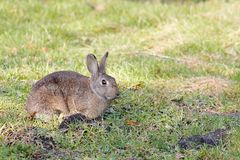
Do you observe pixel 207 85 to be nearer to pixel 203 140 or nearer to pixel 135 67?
pixel 135 67

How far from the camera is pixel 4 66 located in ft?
27.2

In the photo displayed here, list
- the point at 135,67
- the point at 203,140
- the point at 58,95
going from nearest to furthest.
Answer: the point at 203,140 < the point at 58,95 < the point at 135,67

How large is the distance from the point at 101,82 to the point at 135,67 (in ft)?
5.63

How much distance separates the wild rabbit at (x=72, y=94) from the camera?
645 cm

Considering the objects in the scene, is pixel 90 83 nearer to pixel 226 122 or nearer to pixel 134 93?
pixel 134 93

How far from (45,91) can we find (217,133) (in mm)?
1593

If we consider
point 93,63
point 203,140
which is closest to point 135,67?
point 93,63

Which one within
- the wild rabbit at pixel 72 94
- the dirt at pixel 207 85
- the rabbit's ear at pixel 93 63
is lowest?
the dirt at pixel 207 85

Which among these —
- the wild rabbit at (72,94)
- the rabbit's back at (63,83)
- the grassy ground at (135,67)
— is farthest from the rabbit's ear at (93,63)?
the grassy ground at (135,67)

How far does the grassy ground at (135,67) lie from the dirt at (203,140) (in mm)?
79

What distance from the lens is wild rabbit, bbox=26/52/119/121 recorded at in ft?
21.2

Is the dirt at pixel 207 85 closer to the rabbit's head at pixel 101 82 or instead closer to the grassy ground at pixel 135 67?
the grassy ground at pixel 135 67

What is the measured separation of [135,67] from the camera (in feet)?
26.9

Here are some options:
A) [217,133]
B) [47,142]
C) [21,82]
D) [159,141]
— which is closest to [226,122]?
[217,133]
